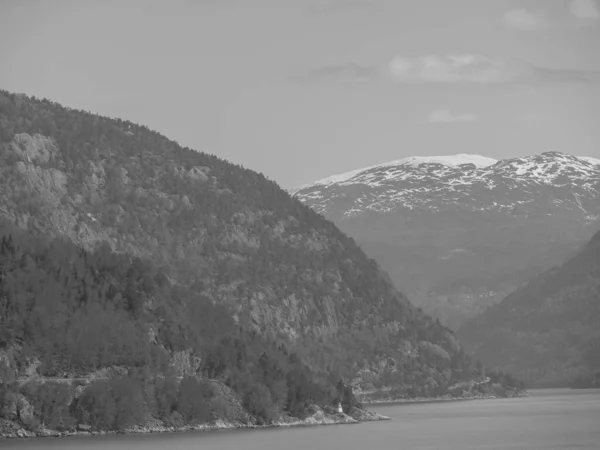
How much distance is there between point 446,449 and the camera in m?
197

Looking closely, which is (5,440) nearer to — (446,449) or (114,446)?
(114,446)

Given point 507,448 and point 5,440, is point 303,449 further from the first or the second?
point 5,440

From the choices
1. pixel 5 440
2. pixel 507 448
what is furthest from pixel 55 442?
pixel 507 448

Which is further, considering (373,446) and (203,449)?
(373,446)

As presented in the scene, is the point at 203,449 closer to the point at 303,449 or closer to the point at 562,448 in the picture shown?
the point at 303,449

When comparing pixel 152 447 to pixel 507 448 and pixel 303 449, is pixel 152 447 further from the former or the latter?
pixel 507 448

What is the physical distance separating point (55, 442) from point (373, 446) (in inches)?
1618

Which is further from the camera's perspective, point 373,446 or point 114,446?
point 373,446

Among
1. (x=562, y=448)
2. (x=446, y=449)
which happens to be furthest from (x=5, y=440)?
(x=562, y=448)

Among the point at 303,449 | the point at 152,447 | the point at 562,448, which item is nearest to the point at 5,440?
the point at 152,447

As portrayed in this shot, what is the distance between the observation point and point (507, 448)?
194500 mm

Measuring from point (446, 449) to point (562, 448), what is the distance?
14.9 m

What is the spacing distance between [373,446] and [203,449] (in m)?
25.3

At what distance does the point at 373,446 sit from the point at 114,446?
114 ft
